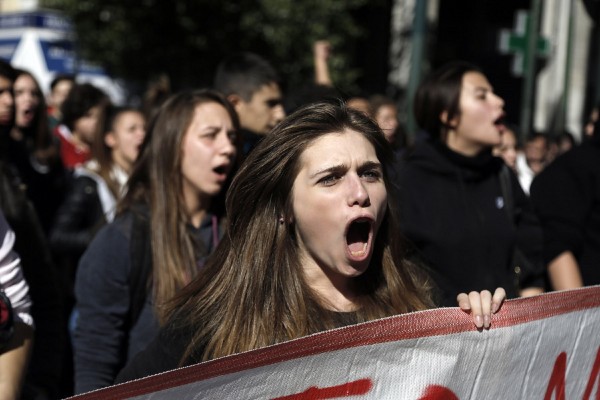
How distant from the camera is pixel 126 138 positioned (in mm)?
6203

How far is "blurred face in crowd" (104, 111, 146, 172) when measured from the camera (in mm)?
6199

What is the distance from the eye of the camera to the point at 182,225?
3688mm

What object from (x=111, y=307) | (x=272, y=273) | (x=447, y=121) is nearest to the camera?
(x=272, y=273)

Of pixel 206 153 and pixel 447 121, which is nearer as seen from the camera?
pixel 206 153

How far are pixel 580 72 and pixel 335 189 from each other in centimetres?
2009

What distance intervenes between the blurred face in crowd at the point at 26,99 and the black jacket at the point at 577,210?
3169 millimetres

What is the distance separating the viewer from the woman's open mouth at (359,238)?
253 centimetres

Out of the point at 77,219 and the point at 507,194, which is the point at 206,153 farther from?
the point at 77,219

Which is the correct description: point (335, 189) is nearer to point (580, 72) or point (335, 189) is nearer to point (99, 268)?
point (99, 268)

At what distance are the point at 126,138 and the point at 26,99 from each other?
25.4 inches

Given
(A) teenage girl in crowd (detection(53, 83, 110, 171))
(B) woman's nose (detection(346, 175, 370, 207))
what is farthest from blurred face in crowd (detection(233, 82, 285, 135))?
(B) woman's nose (detection(346, 175, 370, 207))

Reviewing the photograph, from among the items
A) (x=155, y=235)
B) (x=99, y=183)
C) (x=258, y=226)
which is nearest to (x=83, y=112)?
(x=99, y=183)

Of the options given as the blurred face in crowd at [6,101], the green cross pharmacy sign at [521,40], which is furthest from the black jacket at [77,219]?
the green cross pharmacy sign at [521,40]

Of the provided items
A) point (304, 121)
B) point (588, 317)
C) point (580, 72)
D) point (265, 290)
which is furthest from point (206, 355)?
point (580, 72)
